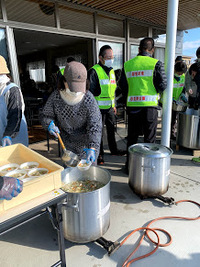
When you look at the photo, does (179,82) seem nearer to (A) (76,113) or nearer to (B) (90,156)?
A: (A) (76,113)

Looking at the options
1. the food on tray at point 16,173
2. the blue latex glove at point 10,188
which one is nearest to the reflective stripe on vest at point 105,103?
the food on tray at point 16,173

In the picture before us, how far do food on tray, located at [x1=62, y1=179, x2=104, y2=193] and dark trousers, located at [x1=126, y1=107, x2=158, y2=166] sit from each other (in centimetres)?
125

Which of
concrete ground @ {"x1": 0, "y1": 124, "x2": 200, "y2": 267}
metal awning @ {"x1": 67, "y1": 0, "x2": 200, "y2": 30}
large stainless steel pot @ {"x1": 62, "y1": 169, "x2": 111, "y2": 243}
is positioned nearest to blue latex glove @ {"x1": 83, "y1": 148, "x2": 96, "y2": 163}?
large stainless steel pot @ {"x1": 62, "y1": 169, "x2": 111, "y2": 243}

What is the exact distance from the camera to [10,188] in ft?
3.16

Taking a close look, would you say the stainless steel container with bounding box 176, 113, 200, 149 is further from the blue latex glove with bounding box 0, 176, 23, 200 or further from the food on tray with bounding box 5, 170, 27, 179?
the blue latex glove with bounding box 0, 176, 23, 200

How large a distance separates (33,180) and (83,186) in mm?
894

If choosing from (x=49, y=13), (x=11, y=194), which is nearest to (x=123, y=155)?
(x=11, y=194)

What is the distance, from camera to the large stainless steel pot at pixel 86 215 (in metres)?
1.60

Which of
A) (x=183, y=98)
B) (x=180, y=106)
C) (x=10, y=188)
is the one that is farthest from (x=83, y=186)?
(x=183, y=98)

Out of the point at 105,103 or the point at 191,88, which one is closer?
the point at 105,103

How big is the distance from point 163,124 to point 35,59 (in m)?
12.4

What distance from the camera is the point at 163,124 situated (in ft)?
9.50

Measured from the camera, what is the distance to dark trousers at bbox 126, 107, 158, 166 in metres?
2.78

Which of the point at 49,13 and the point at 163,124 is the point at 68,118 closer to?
the point at 163,124
